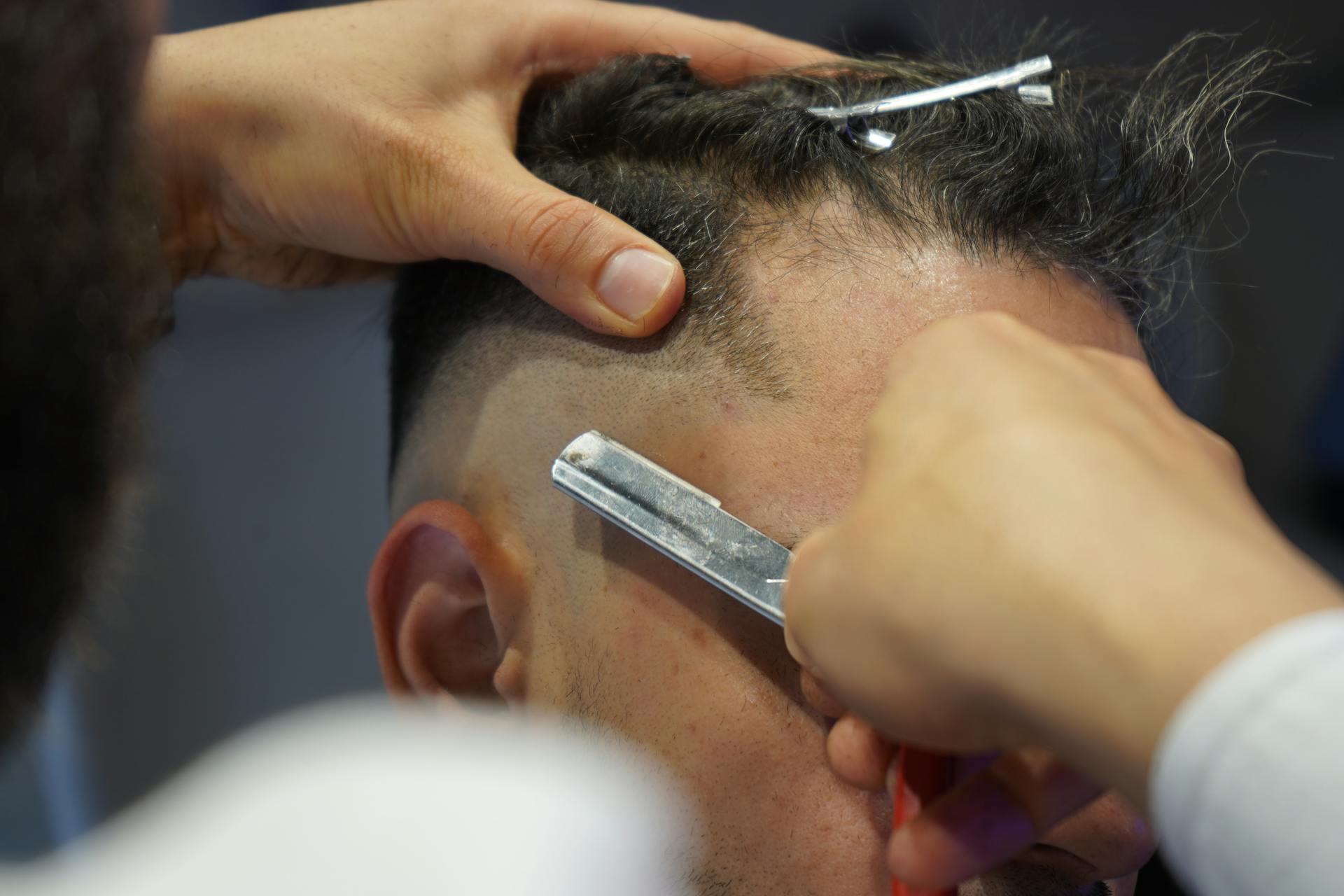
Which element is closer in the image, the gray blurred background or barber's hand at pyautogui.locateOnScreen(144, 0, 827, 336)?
barber's hand at pyautogui.locateOnScreen(144, 0, 827, 336)

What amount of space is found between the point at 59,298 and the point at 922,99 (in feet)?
2.25

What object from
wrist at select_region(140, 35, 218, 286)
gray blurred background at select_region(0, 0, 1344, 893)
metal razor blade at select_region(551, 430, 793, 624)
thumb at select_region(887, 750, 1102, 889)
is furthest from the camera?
gray blurred background at select_region(0, 0, 1344, 893)

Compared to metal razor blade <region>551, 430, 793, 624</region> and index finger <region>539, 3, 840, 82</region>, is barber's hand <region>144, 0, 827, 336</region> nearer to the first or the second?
index finger <region>539, 3, 840, 82</region>

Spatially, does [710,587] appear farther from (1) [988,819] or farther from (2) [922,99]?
(2) [922,99]

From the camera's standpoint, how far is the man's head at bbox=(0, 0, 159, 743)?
43 cm

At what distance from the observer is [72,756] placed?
1369 millimetres

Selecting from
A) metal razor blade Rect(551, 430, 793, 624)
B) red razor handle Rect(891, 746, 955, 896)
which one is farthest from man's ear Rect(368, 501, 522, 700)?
red razor handle Rect(891, 746, 955, 896)

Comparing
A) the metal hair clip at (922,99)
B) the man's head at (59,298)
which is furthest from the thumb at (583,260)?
the man's head at (59,298)

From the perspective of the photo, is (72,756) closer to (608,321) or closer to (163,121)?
(163,121)

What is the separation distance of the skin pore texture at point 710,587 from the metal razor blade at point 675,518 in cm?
3

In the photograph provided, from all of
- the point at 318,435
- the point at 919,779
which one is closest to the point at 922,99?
the point at 919,779

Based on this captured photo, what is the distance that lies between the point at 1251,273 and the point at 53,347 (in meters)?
1.45

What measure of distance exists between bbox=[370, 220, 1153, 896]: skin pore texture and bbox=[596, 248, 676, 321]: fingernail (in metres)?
0.04

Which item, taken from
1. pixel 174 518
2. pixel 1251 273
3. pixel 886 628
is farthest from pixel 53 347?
pixel 1251 273
